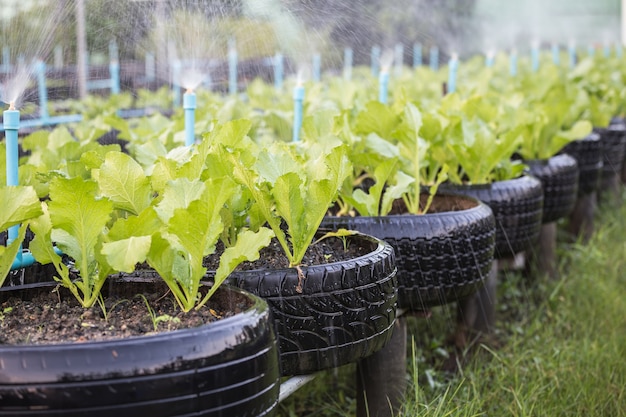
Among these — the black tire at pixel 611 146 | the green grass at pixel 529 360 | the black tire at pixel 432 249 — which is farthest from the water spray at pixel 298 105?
the black tire at pixel 611 146

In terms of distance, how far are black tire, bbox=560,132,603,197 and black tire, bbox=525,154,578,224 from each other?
0.64 m

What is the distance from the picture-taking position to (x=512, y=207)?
9.94ft

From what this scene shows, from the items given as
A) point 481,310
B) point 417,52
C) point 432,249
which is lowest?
point 481,310

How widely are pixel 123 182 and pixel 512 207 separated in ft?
5.62

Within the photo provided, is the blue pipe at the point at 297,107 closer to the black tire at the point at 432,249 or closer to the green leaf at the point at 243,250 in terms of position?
the black tire at the point at 432,249

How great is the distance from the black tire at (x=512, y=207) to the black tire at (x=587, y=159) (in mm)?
1418

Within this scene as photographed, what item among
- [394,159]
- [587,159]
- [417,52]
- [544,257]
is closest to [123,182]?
[394,159]

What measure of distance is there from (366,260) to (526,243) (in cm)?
151

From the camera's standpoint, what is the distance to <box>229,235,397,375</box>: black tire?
68.2 inches

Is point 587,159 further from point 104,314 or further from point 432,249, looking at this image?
point 104,314

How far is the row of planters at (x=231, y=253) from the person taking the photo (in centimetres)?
125

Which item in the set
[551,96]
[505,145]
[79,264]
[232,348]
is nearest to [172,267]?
[79,264]

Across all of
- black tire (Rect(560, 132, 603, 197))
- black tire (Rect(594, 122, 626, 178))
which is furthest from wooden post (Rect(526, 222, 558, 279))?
black tire (Rect(594, 122, 626, 178))

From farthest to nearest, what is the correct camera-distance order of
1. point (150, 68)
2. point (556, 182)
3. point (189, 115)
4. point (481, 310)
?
point (150, 68), point (556, 182), point (481, 310), point (189, 115)
